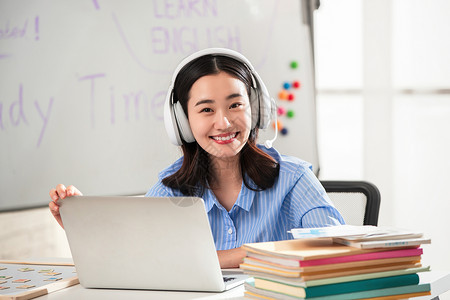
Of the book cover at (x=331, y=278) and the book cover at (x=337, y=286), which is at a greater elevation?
the book cover at (x=331, y=278)

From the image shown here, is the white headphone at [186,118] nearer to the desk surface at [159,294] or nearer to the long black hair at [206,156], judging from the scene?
the long black hair at [206,156]

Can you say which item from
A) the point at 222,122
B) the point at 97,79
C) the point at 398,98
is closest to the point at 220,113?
the point at 222,122

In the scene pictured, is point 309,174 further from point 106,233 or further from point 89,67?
point 89,67

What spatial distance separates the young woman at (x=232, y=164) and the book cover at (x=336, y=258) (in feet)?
1.34

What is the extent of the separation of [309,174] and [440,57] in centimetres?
156

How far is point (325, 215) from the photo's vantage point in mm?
Answer: 1456

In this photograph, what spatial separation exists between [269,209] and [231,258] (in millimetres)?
238

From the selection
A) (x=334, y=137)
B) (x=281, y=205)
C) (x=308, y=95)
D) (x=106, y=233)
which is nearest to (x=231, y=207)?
(x=281, y=205)

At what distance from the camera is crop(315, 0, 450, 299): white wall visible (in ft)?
9.34

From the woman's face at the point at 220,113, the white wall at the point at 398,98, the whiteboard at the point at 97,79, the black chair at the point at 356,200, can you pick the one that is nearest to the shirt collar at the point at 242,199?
the woman's face at the point at 220,113

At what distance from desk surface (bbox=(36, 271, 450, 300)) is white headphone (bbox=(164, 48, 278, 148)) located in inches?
18.5

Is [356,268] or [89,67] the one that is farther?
[89,67]

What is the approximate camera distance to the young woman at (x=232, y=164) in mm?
1485

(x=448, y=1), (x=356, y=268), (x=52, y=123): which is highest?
(x=448, y=1)
